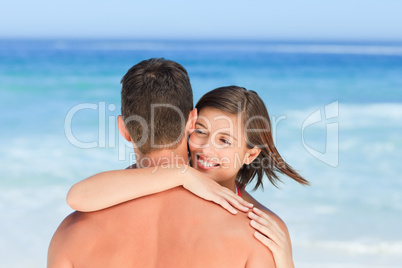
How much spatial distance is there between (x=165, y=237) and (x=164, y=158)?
33 centimetres

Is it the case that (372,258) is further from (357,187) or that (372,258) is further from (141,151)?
(141,151)

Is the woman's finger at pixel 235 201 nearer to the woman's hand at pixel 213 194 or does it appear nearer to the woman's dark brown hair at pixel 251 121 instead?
the woman's hand at pixel 213 194

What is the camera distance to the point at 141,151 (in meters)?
2.31

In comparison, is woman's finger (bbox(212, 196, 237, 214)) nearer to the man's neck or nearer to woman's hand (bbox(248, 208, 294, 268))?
woman's hand (bbox(248, 208, 294, 268))

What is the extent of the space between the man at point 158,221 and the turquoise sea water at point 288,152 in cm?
422

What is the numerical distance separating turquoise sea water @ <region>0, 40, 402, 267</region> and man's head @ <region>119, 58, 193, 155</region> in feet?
14.2

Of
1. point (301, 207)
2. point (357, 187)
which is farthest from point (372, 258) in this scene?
point (357, 187)

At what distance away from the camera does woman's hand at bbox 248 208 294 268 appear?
2240 mm

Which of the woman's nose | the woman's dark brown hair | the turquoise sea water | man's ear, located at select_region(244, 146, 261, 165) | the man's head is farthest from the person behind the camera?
the turquoise sea water

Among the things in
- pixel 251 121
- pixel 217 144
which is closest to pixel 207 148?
pixel 217 144

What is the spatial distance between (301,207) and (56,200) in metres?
3.50

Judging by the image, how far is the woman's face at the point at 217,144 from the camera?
356 cm

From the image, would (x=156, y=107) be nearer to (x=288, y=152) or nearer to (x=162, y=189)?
(x=162, y=189)

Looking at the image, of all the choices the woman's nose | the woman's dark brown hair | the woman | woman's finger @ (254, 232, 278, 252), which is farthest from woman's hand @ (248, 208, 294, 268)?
the woman's dark brown hair
